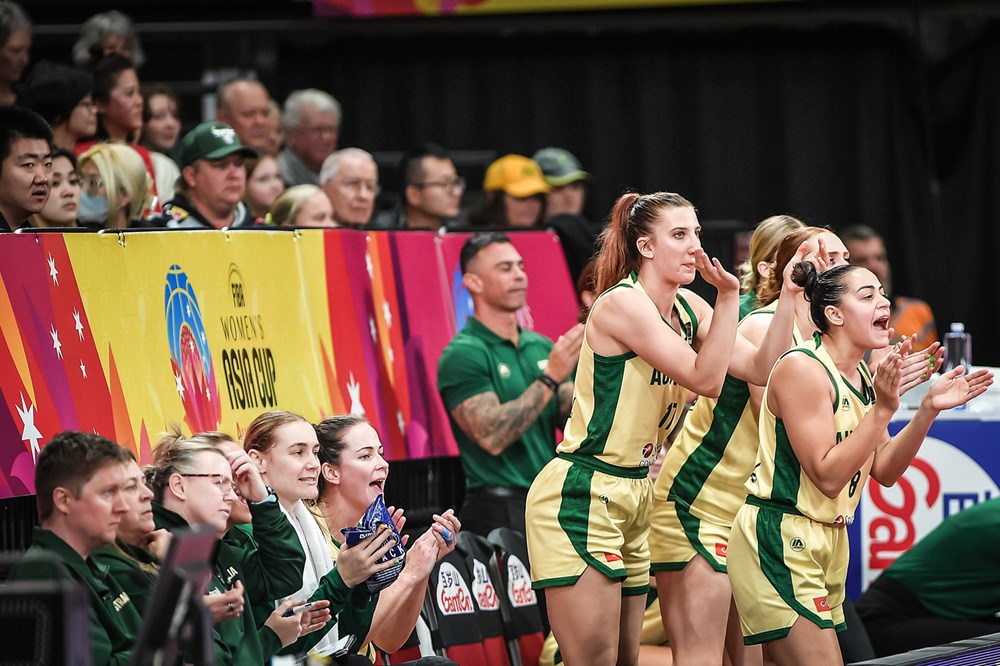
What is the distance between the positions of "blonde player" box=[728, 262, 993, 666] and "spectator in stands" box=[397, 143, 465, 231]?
11.7ft

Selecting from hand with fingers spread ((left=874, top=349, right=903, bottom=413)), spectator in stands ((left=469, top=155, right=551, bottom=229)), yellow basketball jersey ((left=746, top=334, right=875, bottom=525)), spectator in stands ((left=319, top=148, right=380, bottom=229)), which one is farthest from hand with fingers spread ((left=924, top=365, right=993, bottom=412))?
spectator in stands ((left=469, top=155, right=551, bottom=229))

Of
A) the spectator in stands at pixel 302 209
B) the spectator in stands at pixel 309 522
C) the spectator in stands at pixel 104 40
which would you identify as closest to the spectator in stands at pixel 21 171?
the spectator in stands at pixel 309 522

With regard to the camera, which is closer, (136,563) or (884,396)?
(136,563)

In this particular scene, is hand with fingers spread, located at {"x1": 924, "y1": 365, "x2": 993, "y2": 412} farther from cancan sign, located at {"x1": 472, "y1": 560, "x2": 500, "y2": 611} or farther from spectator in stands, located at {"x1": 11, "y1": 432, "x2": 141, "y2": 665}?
spectator in stands, located at {"x1": 11, "y1": 432, "x2": 141, "y2": 665}

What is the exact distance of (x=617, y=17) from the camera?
10250mm

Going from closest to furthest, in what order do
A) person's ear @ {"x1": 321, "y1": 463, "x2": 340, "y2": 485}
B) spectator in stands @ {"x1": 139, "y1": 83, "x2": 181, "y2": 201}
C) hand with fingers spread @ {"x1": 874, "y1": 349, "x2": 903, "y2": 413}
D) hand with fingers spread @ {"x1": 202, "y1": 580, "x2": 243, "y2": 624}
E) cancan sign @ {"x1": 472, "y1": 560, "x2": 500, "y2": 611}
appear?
1. hand with fingers spread @ {"x1": 202, "y1": 580, "x2": 243, "y2": 624}
2. hand with fingers spread @ {"x1": 874, "y1": 349, "x2": 903, "y2": 413}
3. person's ear @ {"x1": 321, "y1": 463, "x2": 340, "y2": 485}
4. cancan sign @ {"x1": 472, "y1": 560, "x2": 500, "y2": 611}
5. spectator in stands @ {"x1": 139, "y1": 83, "x2": 181, "y2": 201}

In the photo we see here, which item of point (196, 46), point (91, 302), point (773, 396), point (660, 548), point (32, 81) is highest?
point (196, 46)

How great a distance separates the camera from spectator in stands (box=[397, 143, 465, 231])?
7996mm

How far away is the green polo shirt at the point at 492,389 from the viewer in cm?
637

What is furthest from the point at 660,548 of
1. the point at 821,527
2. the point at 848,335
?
the point at 848,335

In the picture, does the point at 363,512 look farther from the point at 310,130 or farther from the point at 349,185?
the point at 310,130

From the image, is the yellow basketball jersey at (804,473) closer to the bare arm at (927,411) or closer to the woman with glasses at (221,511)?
the bare arm at (927,411)

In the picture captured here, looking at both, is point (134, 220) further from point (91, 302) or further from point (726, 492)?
point (726, 492)

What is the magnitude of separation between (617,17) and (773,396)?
20.0 ft
